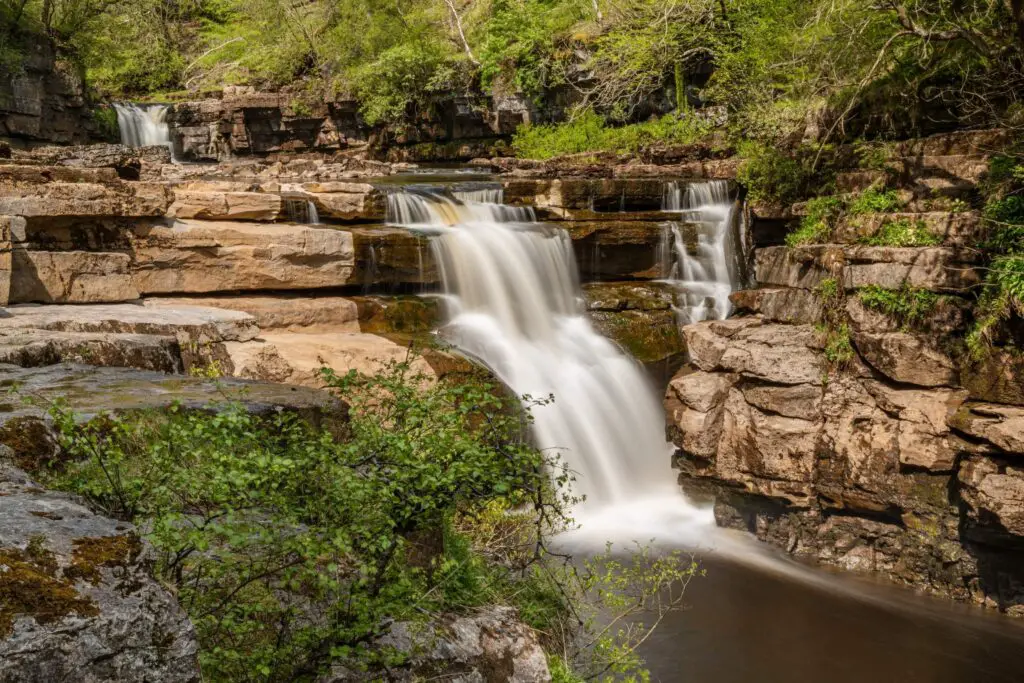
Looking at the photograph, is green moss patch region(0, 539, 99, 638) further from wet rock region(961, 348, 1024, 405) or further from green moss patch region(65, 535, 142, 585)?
wet rock region(961, 348, 1024, 405)

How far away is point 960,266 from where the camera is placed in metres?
9.64

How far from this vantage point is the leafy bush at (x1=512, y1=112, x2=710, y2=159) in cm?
2302

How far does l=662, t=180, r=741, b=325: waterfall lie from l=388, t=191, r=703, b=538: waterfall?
1744mm

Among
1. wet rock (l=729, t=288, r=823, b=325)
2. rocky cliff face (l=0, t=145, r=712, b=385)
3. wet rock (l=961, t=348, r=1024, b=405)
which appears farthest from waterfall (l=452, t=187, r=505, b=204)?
wet rock (l=961, t=348, r=1024, b=405)

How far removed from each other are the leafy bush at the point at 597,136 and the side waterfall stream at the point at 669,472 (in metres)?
7.24

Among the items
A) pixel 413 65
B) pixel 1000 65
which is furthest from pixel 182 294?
pixel 413 65

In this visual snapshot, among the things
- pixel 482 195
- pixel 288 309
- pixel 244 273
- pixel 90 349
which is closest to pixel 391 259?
pixel 288 309

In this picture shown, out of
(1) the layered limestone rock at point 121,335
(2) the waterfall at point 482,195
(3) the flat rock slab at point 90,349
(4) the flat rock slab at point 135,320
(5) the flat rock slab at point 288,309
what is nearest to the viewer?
(3) the flat rock slab at point 90,349

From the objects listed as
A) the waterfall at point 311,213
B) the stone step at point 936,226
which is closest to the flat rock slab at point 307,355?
the waterfall at point 311,213

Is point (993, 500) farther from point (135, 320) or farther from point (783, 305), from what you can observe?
point (135, 320)

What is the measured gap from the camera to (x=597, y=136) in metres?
24.8

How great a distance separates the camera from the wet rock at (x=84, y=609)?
8.55ft

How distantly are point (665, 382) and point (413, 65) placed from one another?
1908cm

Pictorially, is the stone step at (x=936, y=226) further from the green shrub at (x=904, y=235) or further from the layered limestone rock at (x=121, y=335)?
the layered limestone rock at (x=121, y=335)
